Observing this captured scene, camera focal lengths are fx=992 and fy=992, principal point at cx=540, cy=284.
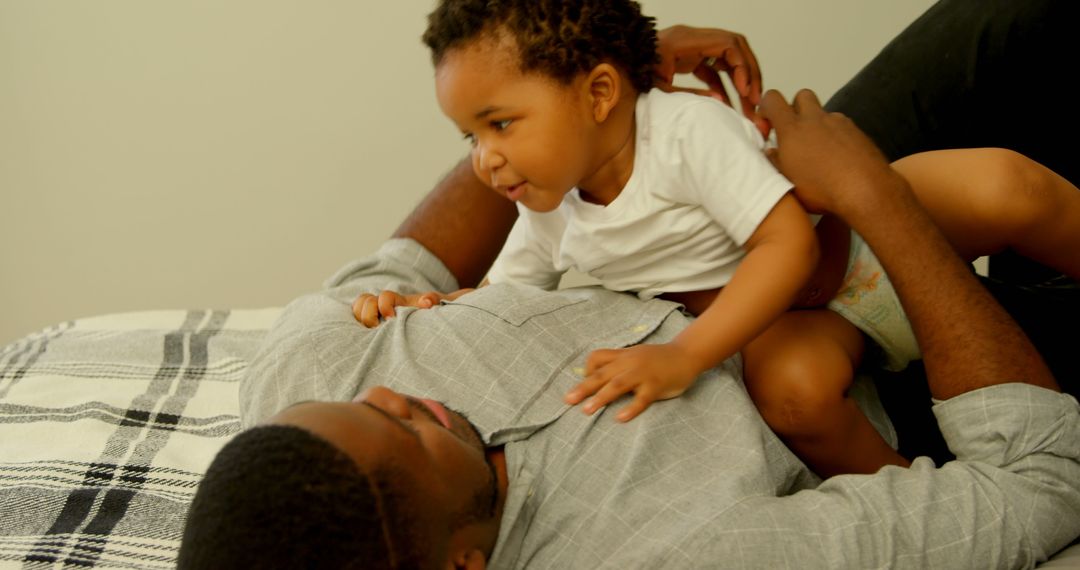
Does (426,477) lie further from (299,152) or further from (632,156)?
(299,152)

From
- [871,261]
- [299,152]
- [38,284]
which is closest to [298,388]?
Result: [871,261]

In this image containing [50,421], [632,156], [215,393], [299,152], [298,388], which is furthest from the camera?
[299,152]

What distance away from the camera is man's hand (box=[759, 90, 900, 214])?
1.17 meters

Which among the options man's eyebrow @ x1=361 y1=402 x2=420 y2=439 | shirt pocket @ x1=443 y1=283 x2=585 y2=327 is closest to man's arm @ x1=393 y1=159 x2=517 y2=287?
shirt pocket @ x1=443 y1=283 x2=585 y2=327

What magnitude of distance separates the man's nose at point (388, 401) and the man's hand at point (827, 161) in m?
0.54

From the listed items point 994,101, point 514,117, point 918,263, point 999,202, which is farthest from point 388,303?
point 994,101

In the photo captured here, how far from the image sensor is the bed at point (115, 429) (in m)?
1.15

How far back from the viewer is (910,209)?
115cm

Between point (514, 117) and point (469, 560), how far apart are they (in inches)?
20.8

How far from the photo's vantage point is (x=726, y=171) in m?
1.15

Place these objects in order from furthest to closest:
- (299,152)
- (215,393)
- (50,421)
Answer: (299,152), (215,393), (50,421)

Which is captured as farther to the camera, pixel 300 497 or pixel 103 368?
pixel 103 368

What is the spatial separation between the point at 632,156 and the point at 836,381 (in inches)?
14.6

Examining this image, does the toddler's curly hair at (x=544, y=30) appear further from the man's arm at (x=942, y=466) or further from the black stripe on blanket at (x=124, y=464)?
the black stripe on blanket at (x=124, y=464)
